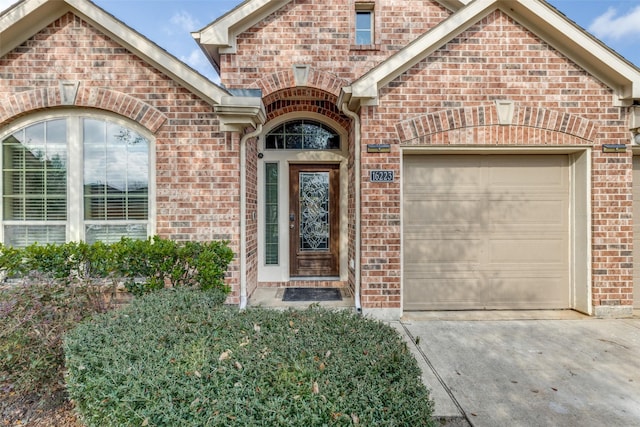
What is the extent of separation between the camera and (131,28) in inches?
186

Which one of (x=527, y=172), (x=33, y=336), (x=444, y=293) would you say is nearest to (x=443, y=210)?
(x=444, y=293)

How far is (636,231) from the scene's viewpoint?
5348 mm

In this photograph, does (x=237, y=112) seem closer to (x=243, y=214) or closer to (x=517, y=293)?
(x=243, y=214)

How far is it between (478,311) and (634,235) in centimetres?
282

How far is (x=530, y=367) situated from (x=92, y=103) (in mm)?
6516

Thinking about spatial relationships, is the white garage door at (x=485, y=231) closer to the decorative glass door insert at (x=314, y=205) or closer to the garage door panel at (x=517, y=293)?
the garage door panel at (x=517, y=293)

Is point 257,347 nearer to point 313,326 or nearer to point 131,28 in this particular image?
point 313,326

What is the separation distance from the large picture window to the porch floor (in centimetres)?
206

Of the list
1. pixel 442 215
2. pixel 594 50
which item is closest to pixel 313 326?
pixel 442 215

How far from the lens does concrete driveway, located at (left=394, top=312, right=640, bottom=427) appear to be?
9.06ft

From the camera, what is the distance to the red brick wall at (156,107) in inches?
191

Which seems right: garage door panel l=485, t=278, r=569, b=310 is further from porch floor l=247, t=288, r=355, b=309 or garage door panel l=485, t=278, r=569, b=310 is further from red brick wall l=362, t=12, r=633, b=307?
porch floor l=247, t=288, r=355, b=309

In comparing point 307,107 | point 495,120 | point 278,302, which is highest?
point 307,107

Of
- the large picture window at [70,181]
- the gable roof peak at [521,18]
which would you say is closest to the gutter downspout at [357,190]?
the gable roof peak at [521,18]
